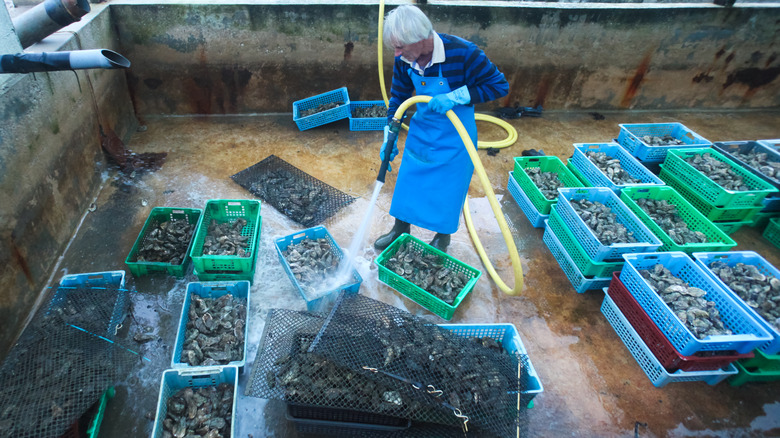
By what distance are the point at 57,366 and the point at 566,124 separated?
20.9 feet

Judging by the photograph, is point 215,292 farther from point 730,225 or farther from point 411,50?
point 730,225

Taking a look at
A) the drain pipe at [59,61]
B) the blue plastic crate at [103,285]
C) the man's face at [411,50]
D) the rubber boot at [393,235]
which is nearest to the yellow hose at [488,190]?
the man's face at [411,50]

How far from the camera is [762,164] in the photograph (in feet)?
15.0

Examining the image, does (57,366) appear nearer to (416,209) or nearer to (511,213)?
(416,209)

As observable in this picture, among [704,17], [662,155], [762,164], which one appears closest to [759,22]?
[704,17]

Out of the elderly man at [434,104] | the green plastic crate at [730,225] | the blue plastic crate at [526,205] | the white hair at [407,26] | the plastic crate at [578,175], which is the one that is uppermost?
the white hair at [407,26]

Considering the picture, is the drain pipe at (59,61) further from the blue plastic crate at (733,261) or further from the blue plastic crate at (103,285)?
the blue plastic crate at (733,261)

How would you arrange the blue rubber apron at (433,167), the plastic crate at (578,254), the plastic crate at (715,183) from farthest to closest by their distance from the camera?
the plastic crate at (715,183)
the plastic crate at (578,254)
the blue rubber apron at (433,167)

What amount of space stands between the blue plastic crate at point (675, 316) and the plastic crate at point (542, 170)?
105 centimetres

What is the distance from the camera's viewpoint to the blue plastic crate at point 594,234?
10.9 feet

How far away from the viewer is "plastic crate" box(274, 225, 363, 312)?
3.08 meters

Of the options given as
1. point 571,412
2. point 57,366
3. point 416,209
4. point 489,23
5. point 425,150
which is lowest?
point 571,412

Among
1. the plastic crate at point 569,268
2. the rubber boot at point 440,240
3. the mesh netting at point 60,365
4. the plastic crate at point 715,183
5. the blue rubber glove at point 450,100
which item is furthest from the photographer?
the plastic crate at point 715,183

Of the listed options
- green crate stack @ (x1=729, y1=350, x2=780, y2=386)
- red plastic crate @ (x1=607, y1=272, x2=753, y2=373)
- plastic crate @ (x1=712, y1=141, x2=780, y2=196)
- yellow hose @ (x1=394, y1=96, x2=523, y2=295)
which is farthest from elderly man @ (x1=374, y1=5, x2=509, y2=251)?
plastic crate @ (x1=712, y1=141, x2=780, y2=196)
